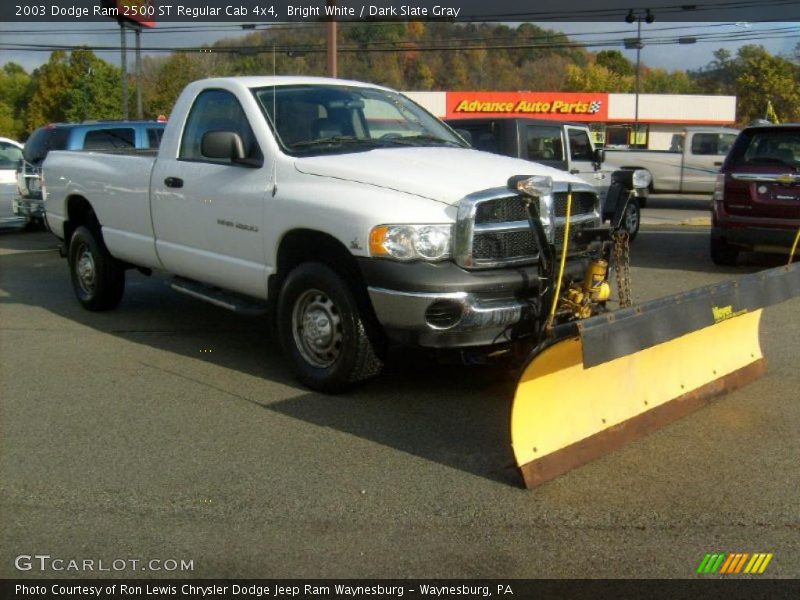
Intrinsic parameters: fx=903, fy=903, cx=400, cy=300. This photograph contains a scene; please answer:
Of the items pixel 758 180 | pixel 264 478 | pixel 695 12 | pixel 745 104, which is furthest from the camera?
pixel 745 104

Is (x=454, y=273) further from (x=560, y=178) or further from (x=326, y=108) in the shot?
(x=326, y=108)

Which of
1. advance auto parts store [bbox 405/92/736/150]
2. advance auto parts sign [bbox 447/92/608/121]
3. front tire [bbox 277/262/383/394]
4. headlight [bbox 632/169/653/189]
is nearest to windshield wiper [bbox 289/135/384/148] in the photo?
→ front tire [bbox 277/262/383/394]

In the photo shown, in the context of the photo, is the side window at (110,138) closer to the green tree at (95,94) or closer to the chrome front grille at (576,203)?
the chrome front grille at (576,203)

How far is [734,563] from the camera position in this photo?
375cm

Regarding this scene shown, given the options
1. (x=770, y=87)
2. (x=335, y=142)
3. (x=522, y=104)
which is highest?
(x=770, y=87)

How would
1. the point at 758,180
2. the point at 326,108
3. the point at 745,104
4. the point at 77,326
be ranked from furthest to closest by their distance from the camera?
the point at 745,104, the point at 758,180, the point at 77,326, the point at 326,108

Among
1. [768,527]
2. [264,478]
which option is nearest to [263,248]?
[264,478]

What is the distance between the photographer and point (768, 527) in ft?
13.4

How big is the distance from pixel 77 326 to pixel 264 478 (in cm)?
445

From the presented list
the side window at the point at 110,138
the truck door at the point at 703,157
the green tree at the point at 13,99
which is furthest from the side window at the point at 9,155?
the green tree at the point at 13,99

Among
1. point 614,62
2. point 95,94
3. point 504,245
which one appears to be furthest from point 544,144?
point 614,62

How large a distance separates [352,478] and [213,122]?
11.6 feet

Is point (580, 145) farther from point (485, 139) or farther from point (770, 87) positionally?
point (770, 87)

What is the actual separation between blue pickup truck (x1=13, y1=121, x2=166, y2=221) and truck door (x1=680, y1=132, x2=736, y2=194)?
45.2ft
